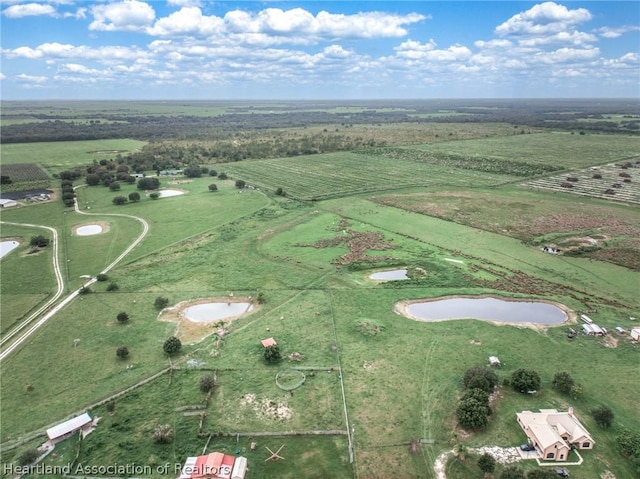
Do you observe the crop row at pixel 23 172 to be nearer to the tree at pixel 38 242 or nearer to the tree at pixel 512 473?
the tree at pixel 38 242

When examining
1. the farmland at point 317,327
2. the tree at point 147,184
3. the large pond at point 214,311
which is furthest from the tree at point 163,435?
the tree at point 147,184

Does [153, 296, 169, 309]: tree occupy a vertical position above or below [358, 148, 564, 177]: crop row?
below

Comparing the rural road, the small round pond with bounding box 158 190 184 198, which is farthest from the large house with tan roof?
the small round pond with bounding box 158 190 184 198

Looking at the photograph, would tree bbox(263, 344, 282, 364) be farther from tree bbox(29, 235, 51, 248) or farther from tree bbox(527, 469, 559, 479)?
tree bbox(29, 235, 51, 248)

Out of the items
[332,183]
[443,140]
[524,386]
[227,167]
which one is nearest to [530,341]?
[524,386]

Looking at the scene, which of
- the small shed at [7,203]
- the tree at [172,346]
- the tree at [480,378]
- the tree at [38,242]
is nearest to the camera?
the tree at [480,378]

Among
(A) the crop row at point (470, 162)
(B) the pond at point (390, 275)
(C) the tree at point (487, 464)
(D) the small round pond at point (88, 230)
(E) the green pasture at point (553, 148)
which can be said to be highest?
(E) the green pasture at point (553, 148)
